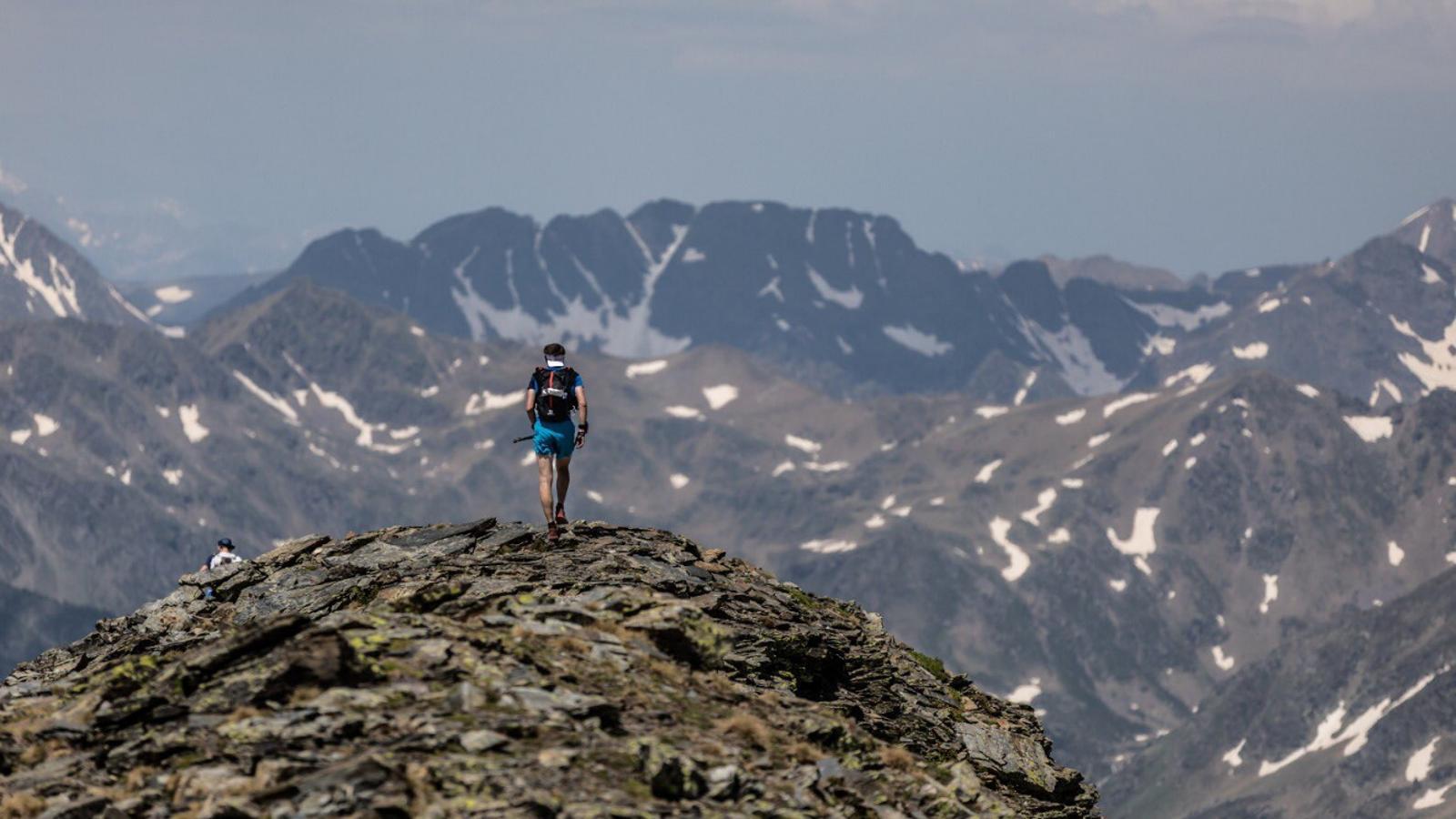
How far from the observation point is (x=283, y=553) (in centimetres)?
4841

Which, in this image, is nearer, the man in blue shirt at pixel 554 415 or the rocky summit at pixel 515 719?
the rocky summit at pixel 515 719

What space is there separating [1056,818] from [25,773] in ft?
57.3

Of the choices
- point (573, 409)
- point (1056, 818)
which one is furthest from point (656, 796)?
point (573, 409)

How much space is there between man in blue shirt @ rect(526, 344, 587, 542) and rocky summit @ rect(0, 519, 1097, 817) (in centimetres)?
342

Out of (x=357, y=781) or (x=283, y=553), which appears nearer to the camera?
(x=357, y=781)

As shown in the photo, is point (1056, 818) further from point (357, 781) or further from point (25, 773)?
point (25, 773)

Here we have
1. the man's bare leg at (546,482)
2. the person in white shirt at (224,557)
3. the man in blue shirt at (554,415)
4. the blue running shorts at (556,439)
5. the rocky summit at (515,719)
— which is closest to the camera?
the rocky summit at (515,719)

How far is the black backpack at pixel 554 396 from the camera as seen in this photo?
144 feet

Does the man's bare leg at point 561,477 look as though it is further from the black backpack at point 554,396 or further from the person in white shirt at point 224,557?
the person in white shirt at point 224,557

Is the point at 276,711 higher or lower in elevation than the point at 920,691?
lower

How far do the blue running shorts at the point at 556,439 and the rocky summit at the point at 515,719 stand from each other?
3967mm

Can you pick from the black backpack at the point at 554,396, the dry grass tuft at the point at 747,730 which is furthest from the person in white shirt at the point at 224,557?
the dry grass tuft at the point at 747,730

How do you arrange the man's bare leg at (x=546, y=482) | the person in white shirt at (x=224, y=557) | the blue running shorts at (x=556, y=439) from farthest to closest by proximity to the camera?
the person in white shirt at (x=224, y=557) < the blue running shorts at (x=556, y=439) < the man's bare leg at (x=546, y=482)

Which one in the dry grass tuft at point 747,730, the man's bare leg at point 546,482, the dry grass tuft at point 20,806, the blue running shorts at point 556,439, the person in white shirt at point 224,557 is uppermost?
the person in white shirt at point 224,557
